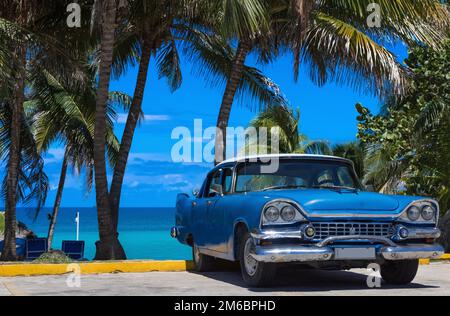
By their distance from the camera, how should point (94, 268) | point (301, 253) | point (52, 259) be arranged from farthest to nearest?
point (52, 259)
point (94, 268)
point (301, 253)

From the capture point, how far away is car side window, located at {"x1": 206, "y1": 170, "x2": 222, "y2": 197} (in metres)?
10.2

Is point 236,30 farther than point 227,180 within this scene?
Yes

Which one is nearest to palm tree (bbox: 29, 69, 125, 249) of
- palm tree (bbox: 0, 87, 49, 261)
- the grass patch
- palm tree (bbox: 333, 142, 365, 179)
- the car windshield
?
palm tree (bbox: 0, 87, 49, 261)

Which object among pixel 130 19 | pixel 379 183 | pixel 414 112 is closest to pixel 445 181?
pixel 414 112

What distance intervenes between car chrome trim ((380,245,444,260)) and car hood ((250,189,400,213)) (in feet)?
1.52

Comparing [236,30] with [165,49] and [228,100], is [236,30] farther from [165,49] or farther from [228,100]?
[165,49]

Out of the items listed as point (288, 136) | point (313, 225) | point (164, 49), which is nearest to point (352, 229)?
point (313, 225)

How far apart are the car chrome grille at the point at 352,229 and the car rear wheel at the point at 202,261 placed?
3.03m

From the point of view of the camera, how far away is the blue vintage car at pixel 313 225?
875 cm

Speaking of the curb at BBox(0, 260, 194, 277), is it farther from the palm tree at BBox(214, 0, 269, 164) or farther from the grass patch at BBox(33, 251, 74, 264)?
the palm tree at BBox(214, 0, 269, 164)

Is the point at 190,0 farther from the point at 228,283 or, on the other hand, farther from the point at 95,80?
the point at 95,80

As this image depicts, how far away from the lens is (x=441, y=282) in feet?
33.1

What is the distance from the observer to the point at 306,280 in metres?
10.3

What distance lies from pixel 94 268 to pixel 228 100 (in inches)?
289
